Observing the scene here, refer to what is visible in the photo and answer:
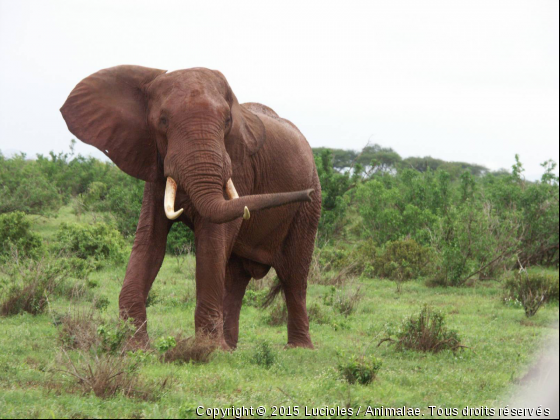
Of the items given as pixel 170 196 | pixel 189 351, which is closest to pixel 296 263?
pixel 189 351

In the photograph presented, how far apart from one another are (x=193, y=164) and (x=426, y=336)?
308 cm

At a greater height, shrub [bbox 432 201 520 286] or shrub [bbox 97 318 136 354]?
shrub [bbox 432 201 520 286]

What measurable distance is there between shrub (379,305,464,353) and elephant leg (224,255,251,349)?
5.03 feet

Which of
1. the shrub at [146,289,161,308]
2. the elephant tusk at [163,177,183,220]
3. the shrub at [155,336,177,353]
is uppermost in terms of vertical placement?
the elephant tusk at [163,177,183,220]

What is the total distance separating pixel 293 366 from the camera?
247 inches

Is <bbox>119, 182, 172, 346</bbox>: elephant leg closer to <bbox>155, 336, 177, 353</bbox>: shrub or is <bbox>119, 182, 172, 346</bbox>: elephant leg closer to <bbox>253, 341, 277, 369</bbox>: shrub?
<bbox>155, 336, 177, 353</bbox>: shrub

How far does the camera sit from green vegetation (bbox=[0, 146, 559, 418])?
472cm

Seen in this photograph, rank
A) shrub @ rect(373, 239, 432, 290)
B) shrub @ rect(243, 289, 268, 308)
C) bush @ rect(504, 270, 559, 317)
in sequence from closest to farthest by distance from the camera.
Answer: shrub @ rect(243, 289, 268, 308), bush @ rect(504, 270, 559, 317), shrub @ rect(373, 239, 432, 290)

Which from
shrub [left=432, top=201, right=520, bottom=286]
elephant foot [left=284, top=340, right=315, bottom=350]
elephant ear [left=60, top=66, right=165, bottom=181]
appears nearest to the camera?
elephant ear [left=60, top=66, right=165, bottom=181]

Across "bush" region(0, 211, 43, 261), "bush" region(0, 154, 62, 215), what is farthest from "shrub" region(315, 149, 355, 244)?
"bush" region(0, 154, 62, 215)

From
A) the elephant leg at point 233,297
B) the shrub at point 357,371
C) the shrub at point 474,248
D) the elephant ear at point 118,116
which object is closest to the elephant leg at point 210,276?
the elephant ear at point 118,116

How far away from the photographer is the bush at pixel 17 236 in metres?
12.0

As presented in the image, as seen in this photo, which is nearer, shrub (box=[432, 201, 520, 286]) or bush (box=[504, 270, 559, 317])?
bush (box=[504, 270, 559, 317])

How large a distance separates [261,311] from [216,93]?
4074 millimetres
